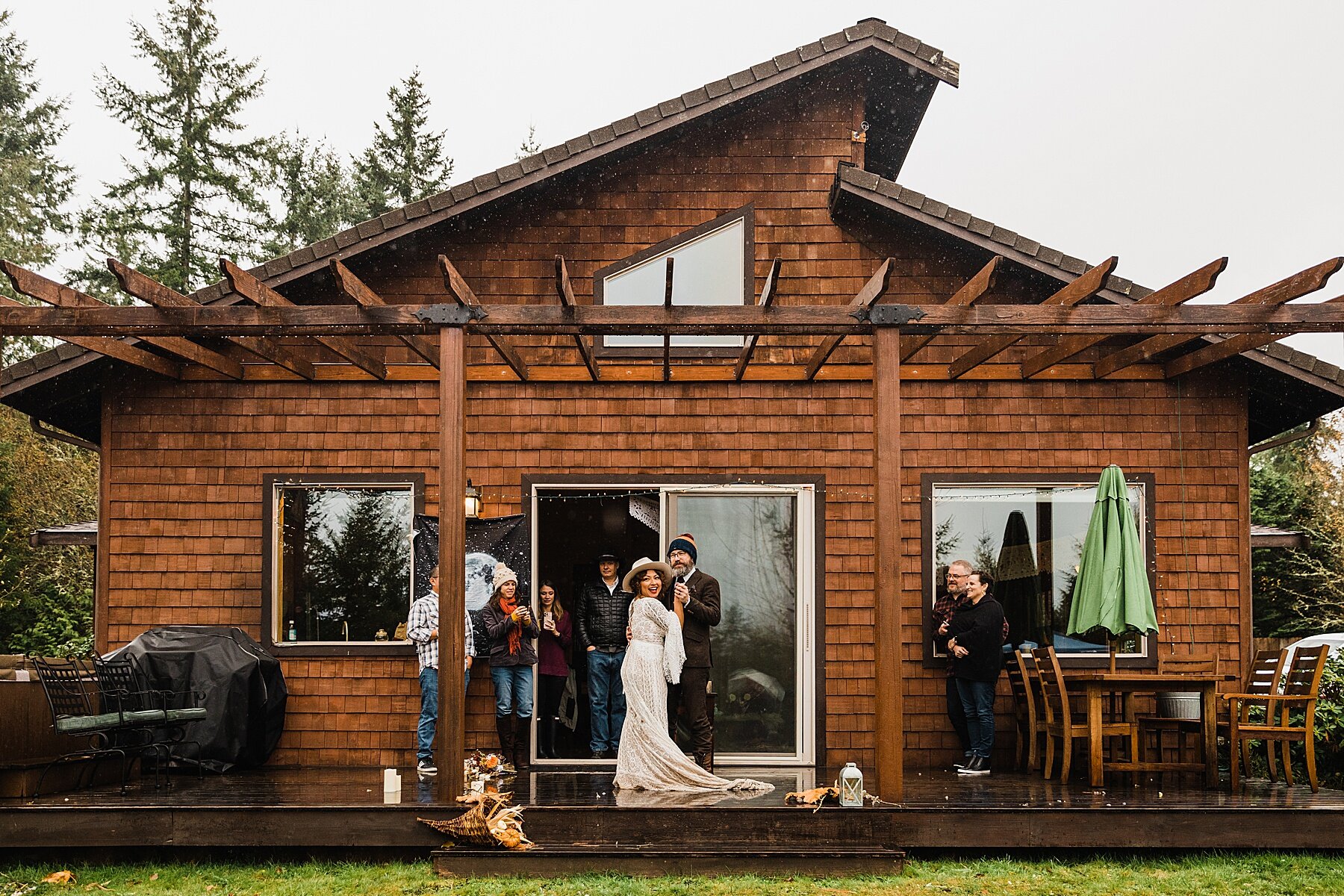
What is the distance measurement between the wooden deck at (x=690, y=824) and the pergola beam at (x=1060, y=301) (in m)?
2.83

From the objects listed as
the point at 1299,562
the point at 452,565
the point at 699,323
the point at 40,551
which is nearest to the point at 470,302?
the point at 699,323

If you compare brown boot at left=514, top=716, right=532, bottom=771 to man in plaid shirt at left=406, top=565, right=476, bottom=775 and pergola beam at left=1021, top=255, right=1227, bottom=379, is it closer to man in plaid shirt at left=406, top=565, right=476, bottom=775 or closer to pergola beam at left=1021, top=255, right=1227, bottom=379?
man in plaid shirt at left=406, top=565, right=476, bottom=775

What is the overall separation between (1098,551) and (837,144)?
11.9 ft

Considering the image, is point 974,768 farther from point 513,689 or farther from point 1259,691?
point 513,689

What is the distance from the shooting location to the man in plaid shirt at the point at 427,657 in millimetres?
8570

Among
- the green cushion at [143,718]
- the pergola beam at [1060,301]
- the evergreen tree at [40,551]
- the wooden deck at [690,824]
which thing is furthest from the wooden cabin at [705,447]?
the evergreen tree at [40,551]

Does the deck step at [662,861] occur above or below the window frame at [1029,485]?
below

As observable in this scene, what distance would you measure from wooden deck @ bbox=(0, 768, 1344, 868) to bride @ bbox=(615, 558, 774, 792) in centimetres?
32

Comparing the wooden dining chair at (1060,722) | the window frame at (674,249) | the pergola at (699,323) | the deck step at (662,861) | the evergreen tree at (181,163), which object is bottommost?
the deck step at (662,861)

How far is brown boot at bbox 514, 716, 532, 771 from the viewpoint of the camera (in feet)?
29.6

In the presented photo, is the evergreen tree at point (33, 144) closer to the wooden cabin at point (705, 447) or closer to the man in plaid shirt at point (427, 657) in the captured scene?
the wooden cabin at point (705, 447)

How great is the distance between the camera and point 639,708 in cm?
767

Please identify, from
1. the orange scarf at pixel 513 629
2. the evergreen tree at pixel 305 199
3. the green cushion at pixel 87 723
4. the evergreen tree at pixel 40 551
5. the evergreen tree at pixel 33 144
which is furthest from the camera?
the evergreen tree at pixel 305 199

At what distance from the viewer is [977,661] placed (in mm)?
8578
